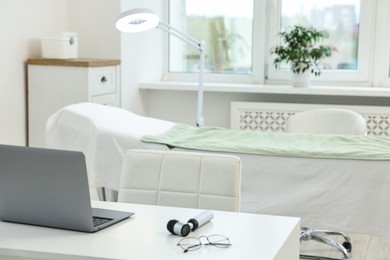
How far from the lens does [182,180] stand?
2367mm

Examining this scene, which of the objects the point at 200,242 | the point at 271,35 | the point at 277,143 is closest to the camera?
the point at 200,242

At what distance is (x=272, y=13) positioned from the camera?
16.8 ft

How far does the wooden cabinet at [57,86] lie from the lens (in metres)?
4.21

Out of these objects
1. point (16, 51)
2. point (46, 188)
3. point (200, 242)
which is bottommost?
point (200, 242)

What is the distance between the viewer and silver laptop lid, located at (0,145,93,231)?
5.99ft

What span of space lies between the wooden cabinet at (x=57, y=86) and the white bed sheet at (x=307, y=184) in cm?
89

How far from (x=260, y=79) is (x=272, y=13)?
476mm

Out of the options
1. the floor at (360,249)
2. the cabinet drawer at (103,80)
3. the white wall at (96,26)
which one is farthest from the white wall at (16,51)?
the floor at (360,249)

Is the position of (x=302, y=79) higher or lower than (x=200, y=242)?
higher

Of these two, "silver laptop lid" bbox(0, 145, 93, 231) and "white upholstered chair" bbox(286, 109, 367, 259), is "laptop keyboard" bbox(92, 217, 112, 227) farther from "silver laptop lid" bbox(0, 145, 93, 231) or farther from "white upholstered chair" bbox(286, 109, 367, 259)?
"white upholstered chair" bbox(286, 109, 367, 259)

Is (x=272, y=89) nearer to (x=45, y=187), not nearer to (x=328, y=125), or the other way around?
(x=328, y=125)

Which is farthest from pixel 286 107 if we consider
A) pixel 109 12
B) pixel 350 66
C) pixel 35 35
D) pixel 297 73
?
pixel 35 35

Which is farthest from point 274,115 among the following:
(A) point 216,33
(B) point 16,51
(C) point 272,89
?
(B) point 16,51

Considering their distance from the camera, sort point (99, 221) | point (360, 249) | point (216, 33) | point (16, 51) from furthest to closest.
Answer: point (216, 33)
point (16, 51)
point (360, 249)
point (99, 221)
